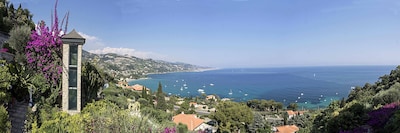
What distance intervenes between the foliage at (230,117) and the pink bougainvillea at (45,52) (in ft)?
48.8

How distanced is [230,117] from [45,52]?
15181mm

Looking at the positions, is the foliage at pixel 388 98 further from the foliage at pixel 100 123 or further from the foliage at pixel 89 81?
the foliage at pixel 89 81

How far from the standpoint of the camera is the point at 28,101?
5742 millimetres

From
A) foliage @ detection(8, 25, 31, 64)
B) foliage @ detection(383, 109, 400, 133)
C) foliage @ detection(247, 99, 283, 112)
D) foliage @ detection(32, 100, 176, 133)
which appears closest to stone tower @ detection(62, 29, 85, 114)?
foliage @ detection(32, 100, 176, 133)

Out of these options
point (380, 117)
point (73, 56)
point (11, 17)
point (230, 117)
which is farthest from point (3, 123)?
point (230, 117)

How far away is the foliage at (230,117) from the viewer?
19.1 m

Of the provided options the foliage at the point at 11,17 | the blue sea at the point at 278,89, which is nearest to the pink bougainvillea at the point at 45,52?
the foliage at the point at 11,17

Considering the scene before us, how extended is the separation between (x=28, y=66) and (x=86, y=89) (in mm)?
1247

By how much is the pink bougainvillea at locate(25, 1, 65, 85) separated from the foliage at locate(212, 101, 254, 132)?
14869 millimetres

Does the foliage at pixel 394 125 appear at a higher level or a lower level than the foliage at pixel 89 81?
lower

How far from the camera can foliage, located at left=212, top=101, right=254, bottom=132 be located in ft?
62.7

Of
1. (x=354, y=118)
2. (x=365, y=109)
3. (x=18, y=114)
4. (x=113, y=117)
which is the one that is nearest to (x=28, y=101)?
(x=18, y=114)

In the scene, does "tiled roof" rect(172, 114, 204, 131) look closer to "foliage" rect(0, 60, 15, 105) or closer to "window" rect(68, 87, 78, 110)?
"window" rect(68, 87, 78, 110)

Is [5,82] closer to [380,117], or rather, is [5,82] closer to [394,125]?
[394,125]
